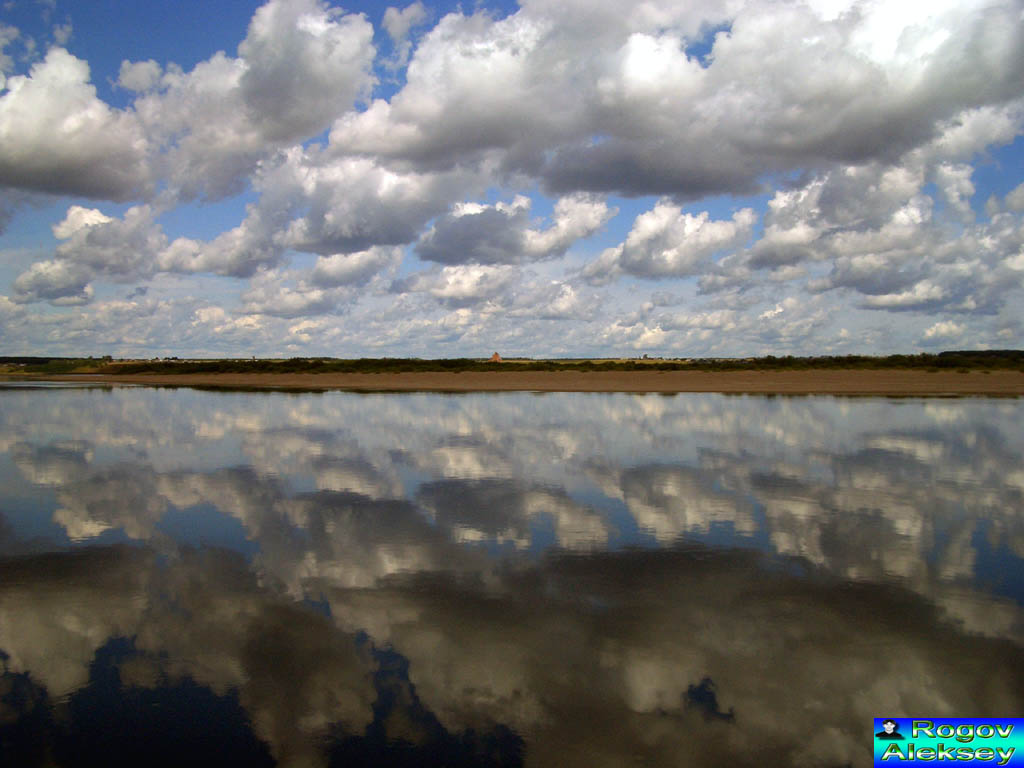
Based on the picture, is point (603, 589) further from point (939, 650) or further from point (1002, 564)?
point (1002, 564)

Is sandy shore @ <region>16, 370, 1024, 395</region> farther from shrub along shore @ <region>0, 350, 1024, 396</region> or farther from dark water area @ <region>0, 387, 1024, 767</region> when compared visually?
dark water area @ <region>0, 387, 1024, 767</region>

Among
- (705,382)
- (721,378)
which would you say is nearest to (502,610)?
(705,382)

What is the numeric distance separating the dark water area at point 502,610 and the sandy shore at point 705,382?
43819 mm

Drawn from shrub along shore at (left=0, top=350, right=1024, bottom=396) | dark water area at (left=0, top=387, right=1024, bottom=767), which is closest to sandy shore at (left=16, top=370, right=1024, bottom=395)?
shrub along shore at (left=0, top=350, right=1024, bottom=396)

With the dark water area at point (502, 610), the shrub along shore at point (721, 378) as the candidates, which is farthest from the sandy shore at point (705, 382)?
the dark water area at point (502, 610)

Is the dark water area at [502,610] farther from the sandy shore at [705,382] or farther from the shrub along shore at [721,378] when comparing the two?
the shrub along shore at [721,378]

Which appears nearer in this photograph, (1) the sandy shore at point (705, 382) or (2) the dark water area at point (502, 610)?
(2) the dark water area at point (502, 610)

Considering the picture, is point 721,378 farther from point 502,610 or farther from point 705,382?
point 502,610

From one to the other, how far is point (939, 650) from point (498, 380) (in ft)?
247

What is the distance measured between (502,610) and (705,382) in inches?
2603

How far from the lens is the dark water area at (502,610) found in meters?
6.70

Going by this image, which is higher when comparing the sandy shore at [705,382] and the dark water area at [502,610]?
the sandy shore at [705,382]

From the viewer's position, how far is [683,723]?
22.3ft

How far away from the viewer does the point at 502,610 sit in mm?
9453
